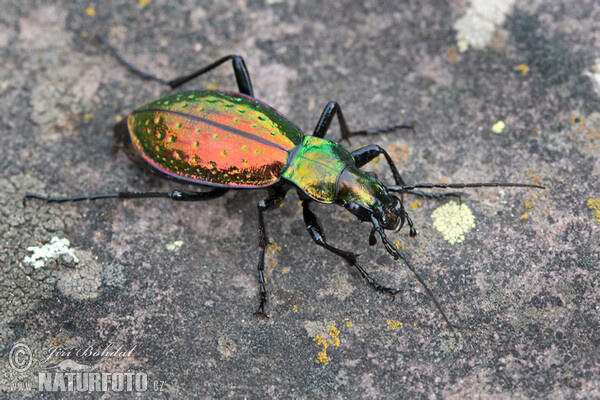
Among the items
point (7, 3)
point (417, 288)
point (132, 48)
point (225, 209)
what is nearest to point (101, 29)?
point (132, 48)

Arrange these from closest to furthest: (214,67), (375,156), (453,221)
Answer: (453,221)
(375,156)
(214,67)

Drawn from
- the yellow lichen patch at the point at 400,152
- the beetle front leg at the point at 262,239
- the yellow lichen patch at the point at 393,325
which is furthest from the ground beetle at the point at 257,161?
the yellow lichen patch at the point at 400,152

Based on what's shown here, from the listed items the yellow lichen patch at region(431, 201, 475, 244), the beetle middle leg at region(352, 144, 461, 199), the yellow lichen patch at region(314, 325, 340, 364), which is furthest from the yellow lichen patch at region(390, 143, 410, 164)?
the yellow lichen patch at region(314, 325, 340, 364)

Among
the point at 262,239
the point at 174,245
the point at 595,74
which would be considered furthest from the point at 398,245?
the point at 595,74

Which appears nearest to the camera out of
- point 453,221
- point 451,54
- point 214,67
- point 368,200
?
point 368,200

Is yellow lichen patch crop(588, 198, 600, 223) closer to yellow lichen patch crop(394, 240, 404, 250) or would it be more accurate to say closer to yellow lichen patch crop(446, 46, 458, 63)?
yellow lichen patch crop(394, 240, 404, 250)

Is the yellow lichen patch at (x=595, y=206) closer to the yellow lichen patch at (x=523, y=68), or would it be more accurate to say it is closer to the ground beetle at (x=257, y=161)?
the ground beetle at (x=257, y=161)

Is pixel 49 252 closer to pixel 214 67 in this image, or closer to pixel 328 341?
pixel 214 67
